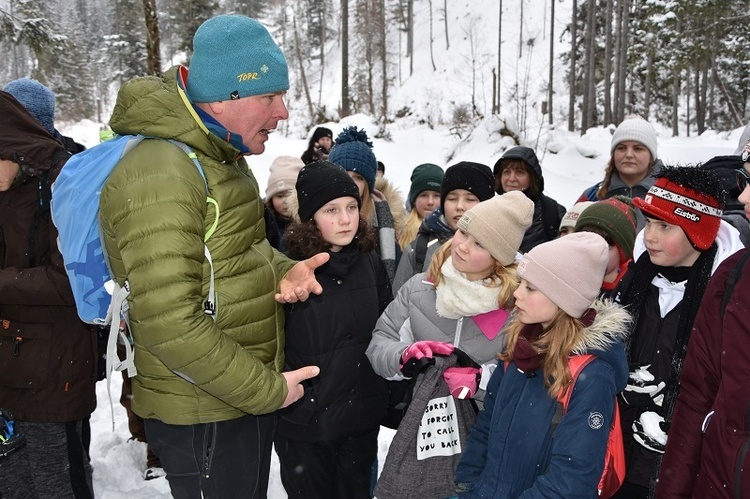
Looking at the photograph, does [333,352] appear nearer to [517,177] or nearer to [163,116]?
[163,116]

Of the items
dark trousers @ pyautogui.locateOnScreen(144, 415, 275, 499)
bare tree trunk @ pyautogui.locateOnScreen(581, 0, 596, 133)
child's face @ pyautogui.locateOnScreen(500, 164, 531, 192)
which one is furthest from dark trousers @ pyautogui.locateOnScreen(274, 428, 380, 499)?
bare tree trunk @ pyautogui.locateOnScreen(581, 0, 596, 133)

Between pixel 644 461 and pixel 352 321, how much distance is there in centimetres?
159

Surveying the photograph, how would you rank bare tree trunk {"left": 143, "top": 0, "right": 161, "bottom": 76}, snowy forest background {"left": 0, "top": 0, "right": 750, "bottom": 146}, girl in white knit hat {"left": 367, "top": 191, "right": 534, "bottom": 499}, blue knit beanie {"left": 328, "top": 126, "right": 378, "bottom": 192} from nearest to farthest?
girl in white knit hat {"left": 367, "top": 191, "right": 534, "bottom": 499}
blue knit beanie {"left": 328, "top": 126, "right": 378, "bottom": 192}
bare tree trunk {"left": 143, "top": 0, "right": 161, "bottom": 76}
snowy forest background {"left": 0, "top": 0, "right": 750, "bottom": 146}

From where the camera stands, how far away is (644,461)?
2578 millimetres

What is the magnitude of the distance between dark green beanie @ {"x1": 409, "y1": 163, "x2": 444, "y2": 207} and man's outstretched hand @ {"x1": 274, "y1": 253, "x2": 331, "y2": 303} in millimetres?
2644

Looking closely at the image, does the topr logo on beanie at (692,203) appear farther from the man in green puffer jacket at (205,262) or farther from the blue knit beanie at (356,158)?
the blue knit beanie at (356,158)

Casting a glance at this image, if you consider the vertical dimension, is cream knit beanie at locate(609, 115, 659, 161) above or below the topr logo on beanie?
above

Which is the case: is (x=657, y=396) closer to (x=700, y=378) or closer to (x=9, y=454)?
(x=700, y=378)

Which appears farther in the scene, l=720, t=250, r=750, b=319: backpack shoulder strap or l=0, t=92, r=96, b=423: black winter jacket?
l=0, t=92, r=96, b=423: black winter jacket

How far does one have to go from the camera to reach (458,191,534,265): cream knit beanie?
8.46 feet

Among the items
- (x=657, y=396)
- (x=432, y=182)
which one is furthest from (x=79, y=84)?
(x=657, y=396)

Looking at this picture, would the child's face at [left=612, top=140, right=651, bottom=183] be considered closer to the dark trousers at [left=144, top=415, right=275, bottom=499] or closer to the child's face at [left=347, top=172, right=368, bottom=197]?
the child's face at [left=347, top=172, right=368, bottom=197]

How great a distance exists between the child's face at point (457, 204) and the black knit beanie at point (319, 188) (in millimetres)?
903

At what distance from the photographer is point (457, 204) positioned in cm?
361
